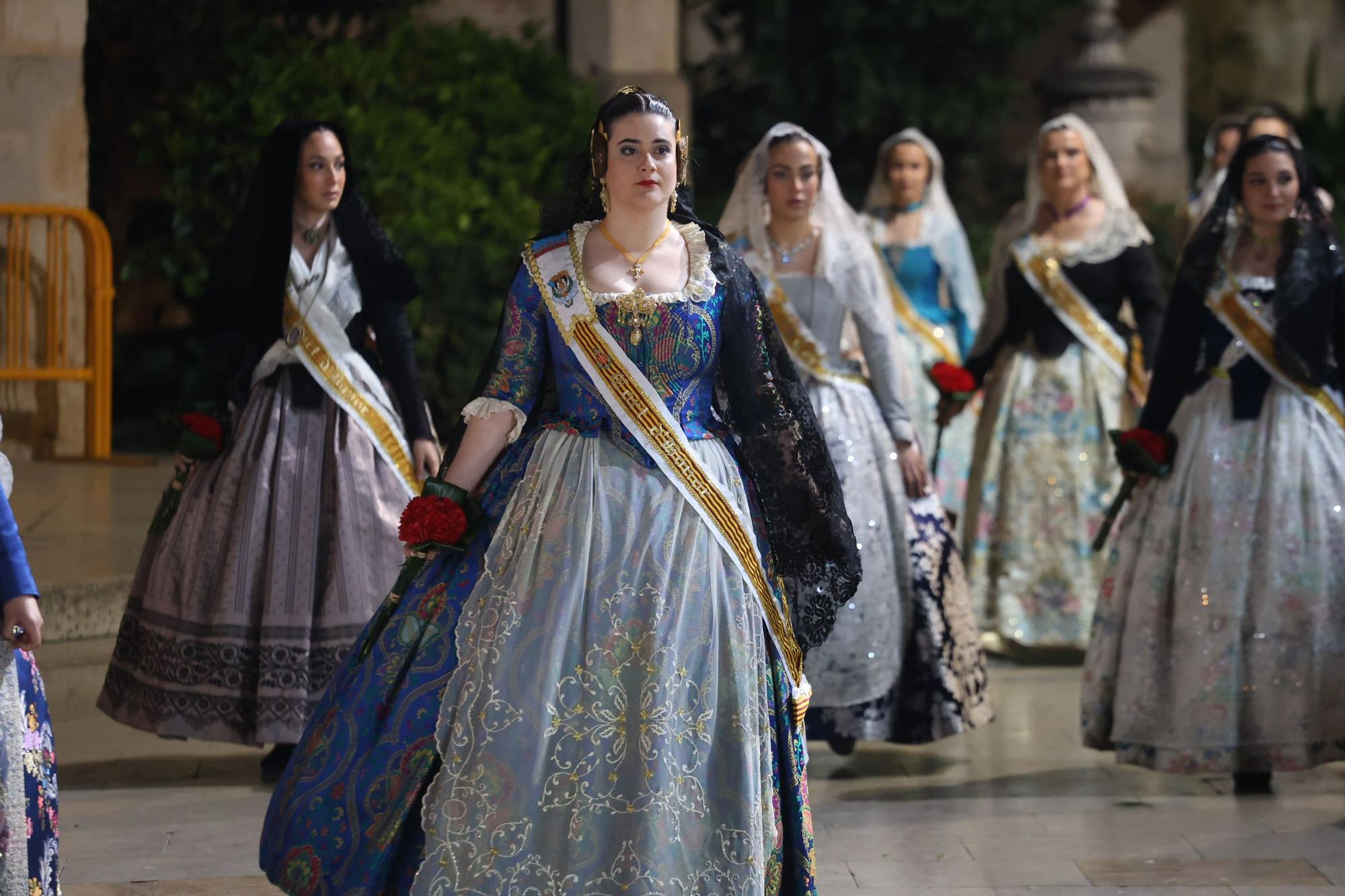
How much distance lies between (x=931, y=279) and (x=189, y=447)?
4097mm

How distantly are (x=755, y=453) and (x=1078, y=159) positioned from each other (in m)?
4.23

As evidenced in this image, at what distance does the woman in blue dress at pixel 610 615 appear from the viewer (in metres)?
3.83

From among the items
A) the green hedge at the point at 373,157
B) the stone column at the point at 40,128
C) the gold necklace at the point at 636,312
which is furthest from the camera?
the green hedge at the point at 373,157

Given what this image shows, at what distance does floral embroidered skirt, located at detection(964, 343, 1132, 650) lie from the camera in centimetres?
799

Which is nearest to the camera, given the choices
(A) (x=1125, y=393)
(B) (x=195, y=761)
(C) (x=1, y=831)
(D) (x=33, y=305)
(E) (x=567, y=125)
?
(C) (x=1, y=831)

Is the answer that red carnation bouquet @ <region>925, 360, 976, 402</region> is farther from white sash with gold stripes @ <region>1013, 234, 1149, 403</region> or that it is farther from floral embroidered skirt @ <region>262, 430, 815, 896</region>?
floral embroidered skirt @ <region>262, 430, 815, 896</region>

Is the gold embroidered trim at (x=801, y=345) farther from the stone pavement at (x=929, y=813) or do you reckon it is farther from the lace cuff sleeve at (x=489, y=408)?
the lace cuff sleeve at (x=489, y=408)

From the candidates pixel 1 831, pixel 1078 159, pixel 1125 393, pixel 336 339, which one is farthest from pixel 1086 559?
pixel 1 831

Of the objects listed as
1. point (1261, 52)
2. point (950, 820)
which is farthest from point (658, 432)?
point (1261, 52)

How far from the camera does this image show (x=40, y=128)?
975 centimetres

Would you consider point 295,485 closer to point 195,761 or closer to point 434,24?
point 195,761

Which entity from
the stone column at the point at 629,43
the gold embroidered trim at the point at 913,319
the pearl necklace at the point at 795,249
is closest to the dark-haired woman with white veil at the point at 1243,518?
the pearl necklace at the point at 795,249

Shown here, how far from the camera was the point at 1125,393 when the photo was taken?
7.98 metres

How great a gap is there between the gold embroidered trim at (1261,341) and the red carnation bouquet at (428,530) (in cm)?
259
